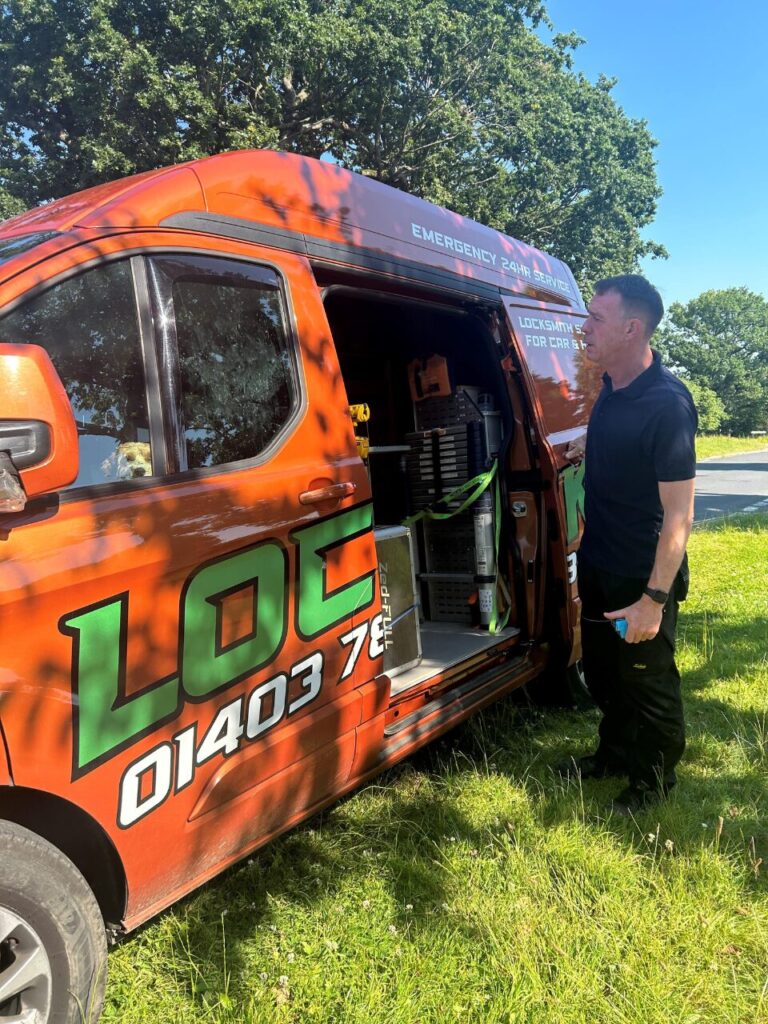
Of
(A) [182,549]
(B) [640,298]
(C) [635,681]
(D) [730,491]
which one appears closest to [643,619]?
(C) [635,681]

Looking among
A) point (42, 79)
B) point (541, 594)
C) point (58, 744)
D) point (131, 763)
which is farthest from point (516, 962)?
point (42, 79)

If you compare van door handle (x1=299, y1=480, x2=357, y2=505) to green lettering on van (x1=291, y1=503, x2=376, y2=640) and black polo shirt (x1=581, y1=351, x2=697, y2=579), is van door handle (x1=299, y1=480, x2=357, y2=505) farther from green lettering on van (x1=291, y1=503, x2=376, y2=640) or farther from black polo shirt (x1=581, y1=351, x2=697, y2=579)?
black polo shirt (x1=581, y1=351, x2=697, y2=579)

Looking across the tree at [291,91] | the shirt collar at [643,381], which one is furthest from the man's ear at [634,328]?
the tree at [291,91]

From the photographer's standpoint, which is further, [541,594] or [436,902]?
[541,594]

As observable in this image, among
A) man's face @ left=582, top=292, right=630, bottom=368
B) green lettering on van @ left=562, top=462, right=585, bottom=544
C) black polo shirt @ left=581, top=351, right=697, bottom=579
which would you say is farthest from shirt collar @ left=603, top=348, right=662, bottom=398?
green lettering on van @ left=562, top=462, right=585, bottom=544

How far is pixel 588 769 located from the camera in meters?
3.25

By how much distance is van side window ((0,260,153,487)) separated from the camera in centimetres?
177

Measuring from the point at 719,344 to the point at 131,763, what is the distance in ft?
270

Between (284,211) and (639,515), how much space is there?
180 cm

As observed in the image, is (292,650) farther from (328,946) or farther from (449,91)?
(449,91)

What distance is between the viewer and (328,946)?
2205 millimetres

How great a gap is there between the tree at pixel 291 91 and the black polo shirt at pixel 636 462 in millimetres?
14399

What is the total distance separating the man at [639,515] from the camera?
8.64ft

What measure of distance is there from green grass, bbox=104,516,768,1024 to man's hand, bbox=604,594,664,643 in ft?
2.38
